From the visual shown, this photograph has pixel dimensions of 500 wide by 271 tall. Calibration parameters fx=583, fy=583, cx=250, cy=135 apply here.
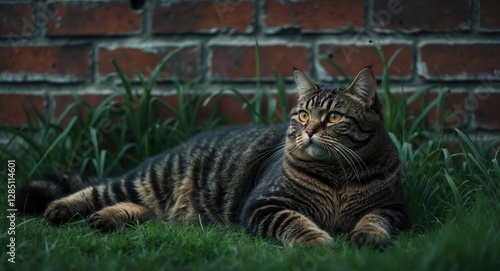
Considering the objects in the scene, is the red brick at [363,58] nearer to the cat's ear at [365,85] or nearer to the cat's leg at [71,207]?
the cat's ear at [365,85]

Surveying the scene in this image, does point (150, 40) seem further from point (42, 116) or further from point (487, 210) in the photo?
point (487, 210)

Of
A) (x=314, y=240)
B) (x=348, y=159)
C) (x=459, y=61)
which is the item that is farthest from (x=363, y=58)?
(x=314, y=240)

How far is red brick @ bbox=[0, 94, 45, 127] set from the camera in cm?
298

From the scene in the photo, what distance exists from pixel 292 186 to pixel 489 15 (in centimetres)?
129

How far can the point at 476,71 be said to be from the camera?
2668mm

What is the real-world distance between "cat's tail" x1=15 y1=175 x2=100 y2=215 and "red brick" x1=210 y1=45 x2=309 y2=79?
824 mm

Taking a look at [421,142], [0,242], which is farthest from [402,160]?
[0,242]

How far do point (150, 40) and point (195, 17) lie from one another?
0.85 feet

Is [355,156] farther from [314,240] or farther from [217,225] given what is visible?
[217,225]

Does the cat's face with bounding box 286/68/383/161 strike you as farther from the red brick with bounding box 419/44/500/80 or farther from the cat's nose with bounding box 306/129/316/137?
the red brick with bounding box 419/44/500/80

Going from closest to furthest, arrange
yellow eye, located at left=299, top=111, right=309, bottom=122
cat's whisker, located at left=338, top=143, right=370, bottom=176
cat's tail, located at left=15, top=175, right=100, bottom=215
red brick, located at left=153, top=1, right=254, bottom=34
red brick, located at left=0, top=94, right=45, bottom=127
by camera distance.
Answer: cat's whisker, located at left=338, top=143, right=370, bottom=176, yellow eye, located at left=299, top=111, right=309, bottom=122, cat's tail, located at left=15, top=175, right=100, bottom=215, red brick, located at left=153, top=1, right=254, bottom=34, red brick, located at left=0, top=94, right=45, bottom=127

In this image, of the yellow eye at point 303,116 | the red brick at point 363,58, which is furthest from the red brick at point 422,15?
the yellow eye at point 303,116

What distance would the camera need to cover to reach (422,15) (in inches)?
107

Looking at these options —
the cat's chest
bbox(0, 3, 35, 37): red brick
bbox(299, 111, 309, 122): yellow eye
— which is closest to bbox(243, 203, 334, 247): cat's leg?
the cat's chest
